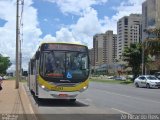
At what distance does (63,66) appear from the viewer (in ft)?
70.7

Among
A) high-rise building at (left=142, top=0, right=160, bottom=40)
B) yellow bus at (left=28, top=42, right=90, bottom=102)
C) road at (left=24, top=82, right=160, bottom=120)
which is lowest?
road at (left=24, top=82, right=160, bottom=120)

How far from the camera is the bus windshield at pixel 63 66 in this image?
21.4 metres

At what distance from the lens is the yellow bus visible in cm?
2134

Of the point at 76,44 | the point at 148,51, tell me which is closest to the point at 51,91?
the point at 76,44

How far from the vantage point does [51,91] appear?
2131cm

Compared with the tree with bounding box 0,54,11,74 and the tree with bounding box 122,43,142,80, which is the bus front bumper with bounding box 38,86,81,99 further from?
the tree with bounding box 0,54,11,74

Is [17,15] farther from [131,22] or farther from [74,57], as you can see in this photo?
[131,22]

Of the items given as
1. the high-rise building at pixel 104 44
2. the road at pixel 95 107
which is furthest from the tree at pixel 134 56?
the high-rise building at pixel 104 44

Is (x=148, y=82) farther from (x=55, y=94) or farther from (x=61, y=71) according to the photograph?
(x=55, y=94)

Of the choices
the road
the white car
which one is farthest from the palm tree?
the road

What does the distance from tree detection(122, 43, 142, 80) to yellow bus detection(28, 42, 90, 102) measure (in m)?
51.9

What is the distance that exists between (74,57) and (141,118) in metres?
7.50

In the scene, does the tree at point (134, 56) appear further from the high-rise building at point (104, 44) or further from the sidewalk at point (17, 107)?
the high-rise building at point (104, 44)

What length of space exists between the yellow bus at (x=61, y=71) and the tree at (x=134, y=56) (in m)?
51.9
